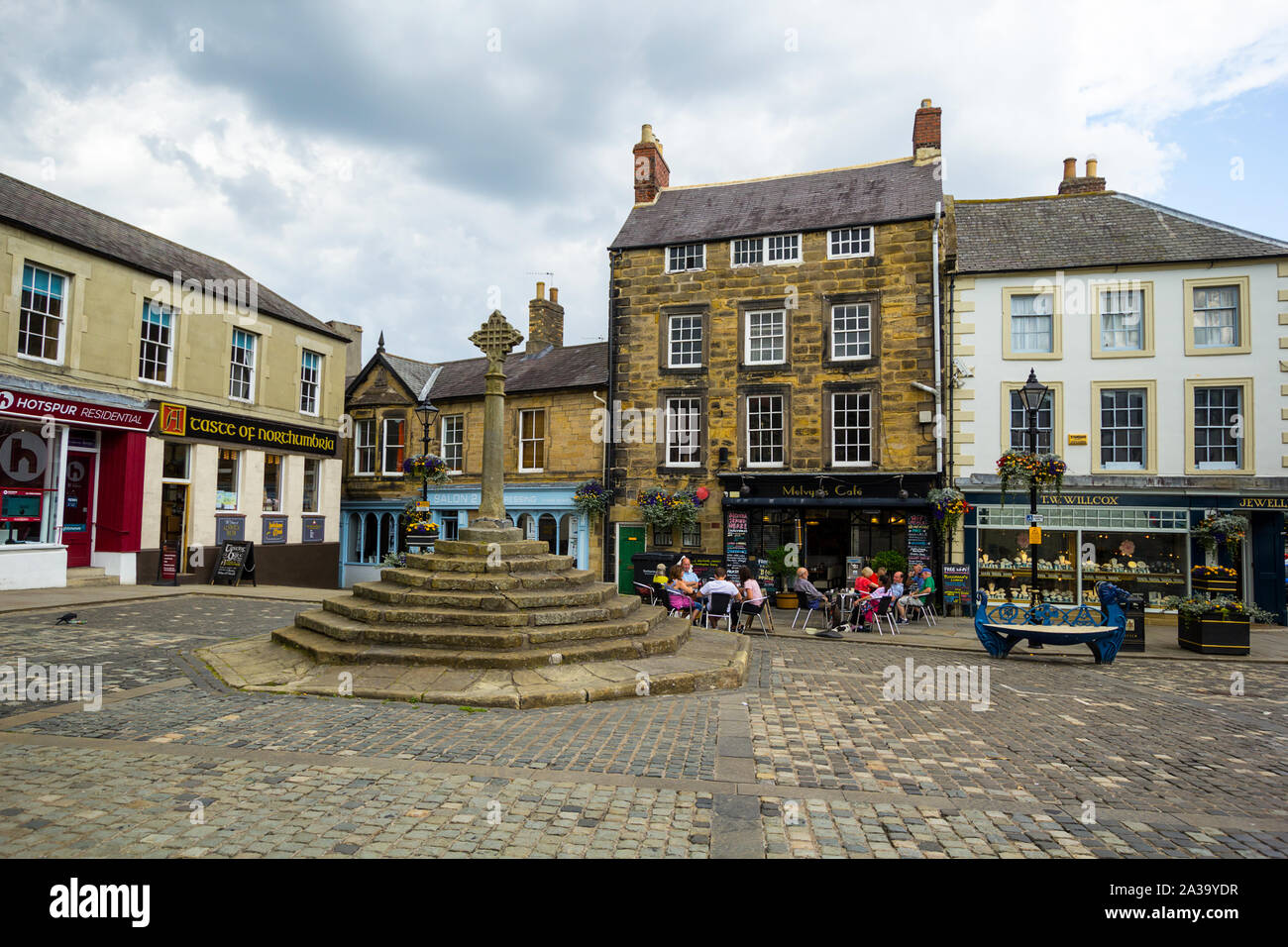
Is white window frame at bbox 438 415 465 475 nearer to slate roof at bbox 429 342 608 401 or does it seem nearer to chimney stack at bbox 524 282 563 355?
slate roof at bbox 429 342 608 401

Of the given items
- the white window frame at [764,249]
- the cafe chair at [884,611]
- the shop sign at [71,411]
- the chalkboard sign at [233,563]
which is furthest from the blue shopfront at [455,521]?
the cafe chair at [884,611]

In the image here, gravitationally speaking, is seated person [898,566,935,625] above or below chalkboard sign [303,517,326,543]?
below

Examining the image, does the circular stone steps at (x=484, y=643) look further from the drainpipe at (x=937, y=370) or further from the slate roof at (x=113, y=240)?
the slate roof at (x=113, y=240)

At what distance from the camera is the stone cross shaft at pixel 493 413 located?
1055 cm

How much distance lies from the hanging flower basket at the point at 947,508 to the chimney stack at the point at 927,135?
958cm

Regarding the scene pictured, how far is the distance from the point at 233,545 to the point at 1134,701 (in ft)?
62.4

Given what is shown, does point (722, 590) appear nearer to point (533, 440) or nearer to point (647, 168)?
point (533, 440)

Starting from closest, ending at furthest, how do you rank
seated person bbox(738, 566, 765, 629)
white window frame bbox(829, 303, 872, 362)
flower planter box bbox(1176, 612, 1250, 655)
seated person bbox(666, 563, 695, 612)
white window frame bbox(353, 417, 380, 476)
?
1. flower planter box bbox(1176, 612, 1250, 655)
2. seated person bbox(666, 563, 695, 612)
3. seated person bbox(738, 566, 765, 629)
4. white window frame bbox(829, 303, 872, 362)
5. white window frame bbox(353, 417, 380, 476)

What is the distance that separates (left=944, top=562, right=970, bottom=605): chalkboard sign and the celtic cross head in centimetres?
1184

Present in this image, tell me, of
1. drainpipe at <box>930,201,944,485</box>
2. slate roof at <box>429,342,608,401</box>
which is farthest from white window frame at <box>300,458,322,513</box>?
drainpipe at <box>930,201,944,485</box>

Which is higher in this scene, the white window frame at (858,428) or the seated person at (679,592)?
the white window frame at (858,428)

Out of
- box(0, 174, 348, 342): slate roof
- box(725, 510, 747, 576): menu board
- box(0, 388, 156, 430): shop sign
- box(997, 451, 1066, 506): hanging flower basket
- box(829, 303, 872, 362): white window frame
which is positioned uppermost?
box(0, 174, 348, 342): slate roof

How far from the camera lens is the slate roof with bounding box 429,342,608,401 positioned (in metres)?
22.8

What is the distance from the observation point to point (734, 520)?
1956 centimetres
